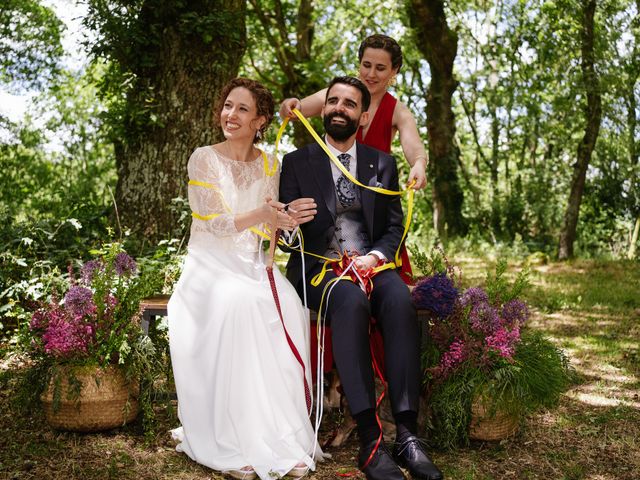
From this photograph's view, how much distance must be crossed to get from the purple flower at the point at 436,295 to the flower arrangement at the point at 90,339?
1487 mm

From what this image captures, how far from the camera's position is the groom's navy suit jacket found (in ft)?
12.3

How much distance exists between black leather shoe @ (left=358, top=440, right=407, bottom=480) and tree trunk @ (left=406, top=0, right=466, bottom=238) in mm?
8782

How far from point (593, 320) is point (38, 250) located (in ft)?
17.5

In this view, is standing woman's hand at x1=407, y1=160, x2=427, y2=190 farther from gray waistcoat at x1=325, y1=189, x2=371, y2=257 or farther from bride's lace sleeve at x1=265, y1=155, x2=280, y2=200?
bride's lace sleeve at x1=265, y1=155, x2=280, y2=200

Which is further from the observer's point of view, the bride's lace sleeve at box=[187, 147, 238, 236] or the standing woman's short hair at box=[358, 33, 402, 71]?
the standing woman's short hair at box=[358, 33, 402, 71]

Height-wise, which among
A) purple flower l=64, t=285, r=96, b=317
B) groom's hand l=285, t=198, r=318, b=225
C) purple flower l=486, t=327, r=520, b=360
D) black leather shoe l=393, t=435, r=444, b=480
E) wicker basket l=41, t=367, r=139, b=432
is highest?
groom's hand l=285, t=198, r=318, b=225

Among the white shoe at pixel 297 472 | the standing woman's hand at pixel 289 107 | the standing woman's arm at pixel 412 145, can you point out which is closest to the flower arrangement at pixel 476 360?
the standing woman's arm at pixel 412 145

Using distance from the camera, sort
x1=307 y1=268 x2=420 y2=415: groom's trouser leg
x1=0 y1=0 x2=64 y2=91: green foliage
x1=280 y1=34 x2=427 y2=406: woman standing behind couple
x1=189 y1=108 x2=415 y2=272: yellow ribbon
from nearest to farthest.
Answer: x1=307 y1=268 x2=420 y2=415: groom's trouser leg → x1=189 y1=108 x2=415 y2=272: yellow ribbon → x1=280 y1=34 x2=427 y2=406: woman standing behind couple → x1=0 y1=0 x2=64 y2=91: green foliage

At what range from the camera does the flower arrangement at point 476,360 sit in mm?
3426

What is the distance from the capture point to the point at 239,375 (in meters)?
3.25

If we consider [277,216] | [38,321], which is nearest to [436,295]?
[277,216]

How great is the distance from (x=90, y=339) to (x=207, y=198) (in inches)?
38.1

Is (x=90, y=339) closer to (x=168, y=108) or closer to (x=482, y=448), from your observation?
(x=482, y=448)

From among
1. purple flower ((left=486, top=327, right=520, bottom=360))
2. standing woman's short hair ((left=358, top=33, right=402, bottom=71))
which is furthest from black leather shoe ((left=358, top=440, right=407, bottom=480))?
standing woman's short hair ((left=358, top=33, right=402, bottom=71))
